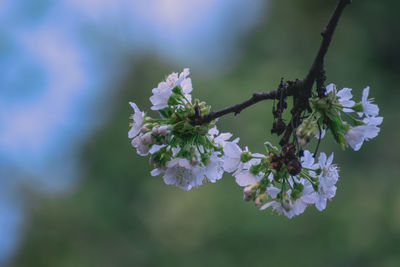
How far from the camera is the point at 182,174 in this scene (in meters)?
1.21

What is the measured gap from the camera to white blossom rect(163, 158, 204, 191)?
120 centimetres

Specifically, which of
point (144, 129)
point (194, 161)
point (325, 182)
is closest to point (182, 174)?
point (194, 161)

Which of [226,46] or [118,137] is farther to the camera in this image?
[226,46]

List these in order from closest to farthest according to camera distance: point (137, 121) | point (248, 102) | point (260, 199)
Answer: point (248, 102) → point (260, 199) → point (137, 121)

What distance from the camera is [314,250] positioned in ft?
20.5

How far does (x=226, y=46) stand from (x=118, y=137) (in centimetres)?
433

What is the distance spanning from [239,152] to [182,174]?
17cm

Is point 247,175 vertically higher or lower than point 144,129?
lower

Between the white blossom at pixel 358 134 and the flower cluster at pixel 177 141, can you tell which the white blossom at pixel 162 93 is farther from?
the white blossom at pixel 358 134

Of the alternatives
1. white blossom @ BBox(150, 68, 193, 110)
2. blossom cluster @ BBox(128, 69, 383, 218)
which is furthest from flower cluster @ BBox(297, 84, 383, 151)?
white blossom @ BBox(150, 68, 193, 110)

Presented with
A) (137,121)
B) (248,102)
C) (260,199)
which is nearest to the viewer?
(248,102)

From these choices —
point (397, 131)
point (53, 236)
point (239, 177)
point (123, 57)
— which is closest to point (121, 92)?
point (123, 57)

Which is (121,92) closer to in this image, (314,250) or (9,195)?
(9,195)

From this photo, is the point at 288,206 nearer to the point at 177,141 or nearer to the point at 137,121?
the point at 177,141
